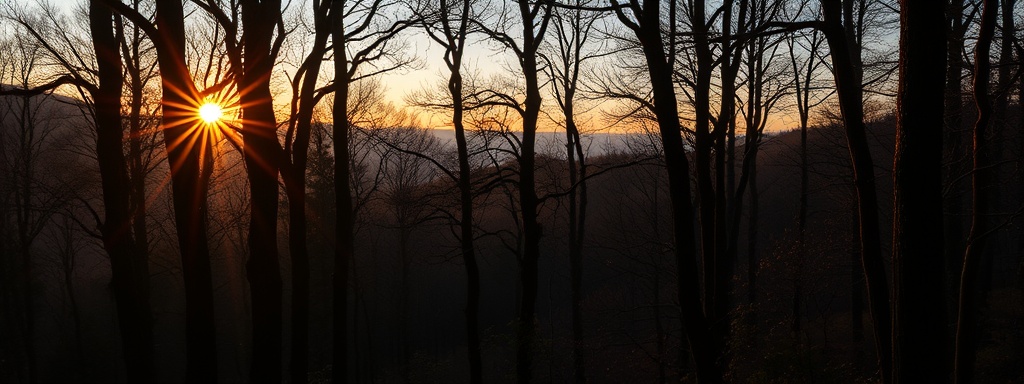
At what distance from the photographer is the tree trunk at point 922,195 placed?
4922mm

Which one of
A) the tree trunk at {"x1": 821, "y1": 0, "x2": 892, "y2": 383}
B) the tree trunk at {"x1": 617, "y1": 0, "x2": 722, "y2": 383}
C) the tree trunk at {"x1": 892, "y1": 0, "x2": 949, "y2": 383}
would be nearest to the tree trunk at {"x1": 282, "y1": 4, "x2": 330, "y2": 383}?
the tree trunk at {"x1": 617, "y1": 0, "x2": 722, "y2": 383}

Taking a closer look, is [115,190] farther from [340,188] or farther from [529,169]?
[529,169]

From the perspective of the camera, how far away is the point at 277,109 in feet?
50.1

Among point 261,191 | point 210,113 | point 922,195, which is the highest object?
point 210,113

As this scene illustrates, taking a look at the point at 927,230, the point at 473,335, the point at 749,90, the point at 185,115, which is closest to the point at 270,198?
the point at 185,115

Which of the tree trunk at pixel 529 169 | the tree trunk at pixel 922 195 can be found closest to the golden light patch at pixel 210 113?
the tree trunk at pixel 529 169

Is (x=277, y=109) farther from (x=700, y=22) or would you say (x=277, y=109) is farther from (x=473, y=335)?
(x=700, y=22)

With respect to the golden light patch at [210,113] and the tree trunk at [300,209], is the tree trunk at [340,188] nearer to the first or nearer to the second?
the tree trunk at [300,209]

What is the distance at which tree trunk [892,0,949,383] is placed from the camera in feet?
16.1

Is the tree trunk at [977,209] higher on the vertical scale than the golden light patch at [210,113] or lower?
lower

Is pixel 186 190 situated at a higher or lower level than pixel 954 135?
lower

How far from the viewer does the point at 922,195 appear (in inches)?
196

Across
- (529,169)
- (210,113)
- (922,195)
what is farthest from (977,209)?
(210,113)

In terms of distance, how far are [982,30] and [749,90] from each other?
870 centimetres
